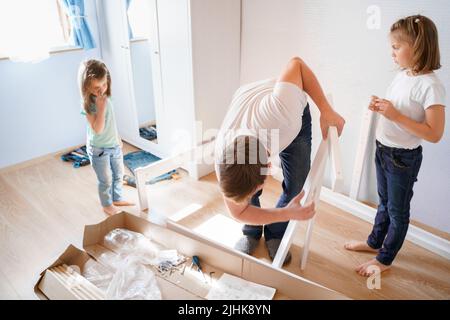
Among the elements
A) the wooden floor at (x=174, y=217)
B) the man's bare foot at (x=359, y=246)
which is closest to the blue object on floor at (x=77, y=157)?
the wooden floor at (x=174, y=217)

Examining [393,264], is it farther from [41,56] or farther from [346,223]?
[41,56]

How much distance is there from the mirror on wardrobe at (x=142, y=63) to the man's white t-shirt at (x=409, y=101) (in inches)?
62.5

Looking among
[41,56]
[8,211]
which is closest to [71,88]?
[41,56]

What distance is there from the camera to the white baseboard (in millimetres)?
1778

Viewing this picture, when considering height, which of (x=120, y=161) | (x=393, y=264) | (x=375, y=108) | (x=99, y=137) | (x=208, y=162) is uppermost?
(x=375, y=108)

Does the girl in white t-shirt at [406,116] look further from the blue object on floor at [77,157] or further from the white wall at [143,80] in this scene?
the blue object on floor at [77,157]

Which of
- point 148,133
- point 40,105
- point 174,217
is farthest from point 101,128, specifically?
point 40,105

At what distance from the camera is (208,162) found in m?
2.41

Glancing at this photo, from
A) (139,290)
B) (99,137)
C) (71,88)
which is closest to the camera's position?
(139,290)

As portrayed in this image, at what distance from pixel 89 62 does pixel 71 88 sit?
1138 mm

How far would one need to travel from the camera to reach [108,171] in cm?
199

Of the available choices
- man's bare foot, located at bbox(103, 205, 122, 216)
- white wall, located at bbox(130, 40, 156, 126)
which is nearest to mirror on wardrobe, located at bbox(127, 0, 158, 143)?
white wall, located at bbox(130, 40, 156, 126)

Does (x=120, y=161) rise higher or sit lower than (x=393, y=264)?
higher

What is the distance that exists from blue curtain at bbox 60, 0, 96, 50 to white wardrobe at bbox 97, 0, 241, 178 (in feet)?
0.46
